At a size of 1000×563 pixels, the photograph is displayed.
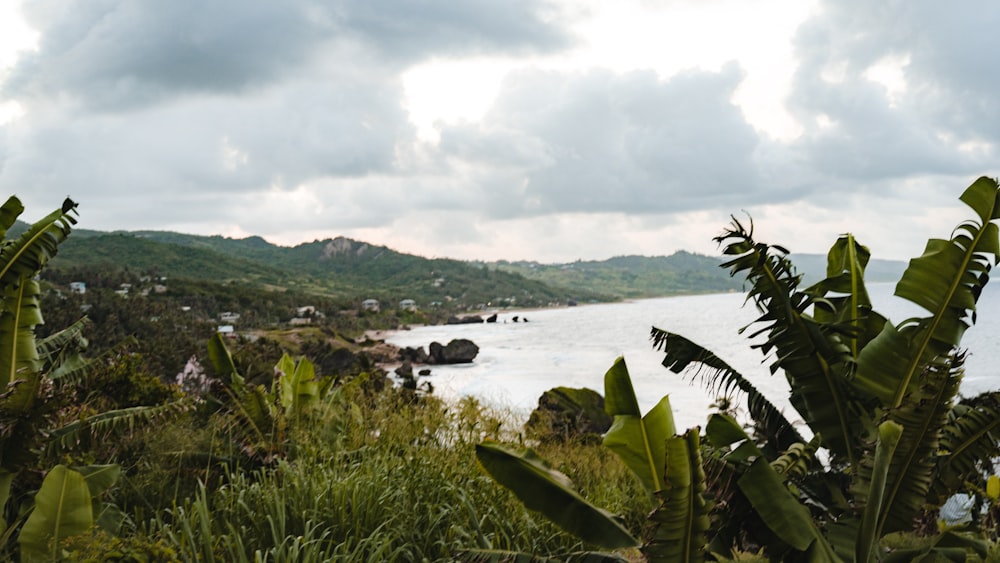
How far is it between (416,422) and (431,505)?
1.87 meters

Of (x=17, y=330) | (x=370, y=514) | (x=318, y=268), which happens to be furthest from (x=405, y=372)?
(x=318, y=268)

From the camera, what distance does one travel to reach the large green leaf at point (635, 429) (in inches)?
136

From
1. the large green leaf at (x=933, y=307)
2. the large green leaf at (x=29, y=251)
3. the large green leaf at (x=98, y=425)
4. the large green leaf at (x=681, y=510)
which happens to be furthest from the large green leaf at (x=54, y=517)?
the large green leaf at (x=933, y=307)

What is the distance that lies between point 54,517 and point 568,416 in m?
10.8

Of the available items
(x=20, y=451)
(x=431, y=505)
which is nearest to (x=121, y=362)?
(x=20, y=451)

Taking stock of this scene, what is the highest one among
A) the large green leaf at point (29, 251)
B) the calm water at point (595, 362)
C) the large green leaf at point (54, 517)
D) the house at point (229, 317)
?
the large green leaf at point (29, 251)

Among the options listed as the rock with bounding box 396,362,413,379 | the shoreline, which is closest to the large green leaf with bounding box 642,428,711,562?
the rock with bounding box 396,362,413,379

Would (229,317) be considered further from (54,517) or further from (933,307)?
(933,307)

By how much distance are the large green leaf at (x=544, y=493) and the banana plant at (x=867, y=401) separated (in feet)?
2.32

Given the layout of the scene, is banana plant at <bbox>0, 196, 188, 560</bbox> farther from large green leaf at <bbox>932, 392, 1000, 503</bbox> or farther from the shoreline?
the shoreline

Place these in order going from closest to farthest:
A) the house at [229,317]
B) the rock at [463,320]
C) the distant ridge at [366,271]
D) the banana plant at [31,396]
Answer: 1. the banana plant at [31,396]
2. the house at [229,317]
3. the distant ridge at [366,271]
4. the rock at [463,320]

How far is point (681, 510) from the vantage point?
3229 millimetres

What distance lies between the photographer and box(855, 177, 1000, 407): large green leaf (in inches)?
161

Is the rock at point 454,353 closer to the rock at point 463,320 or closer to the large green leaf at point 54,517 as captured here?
the large green leaf at point 54,517
